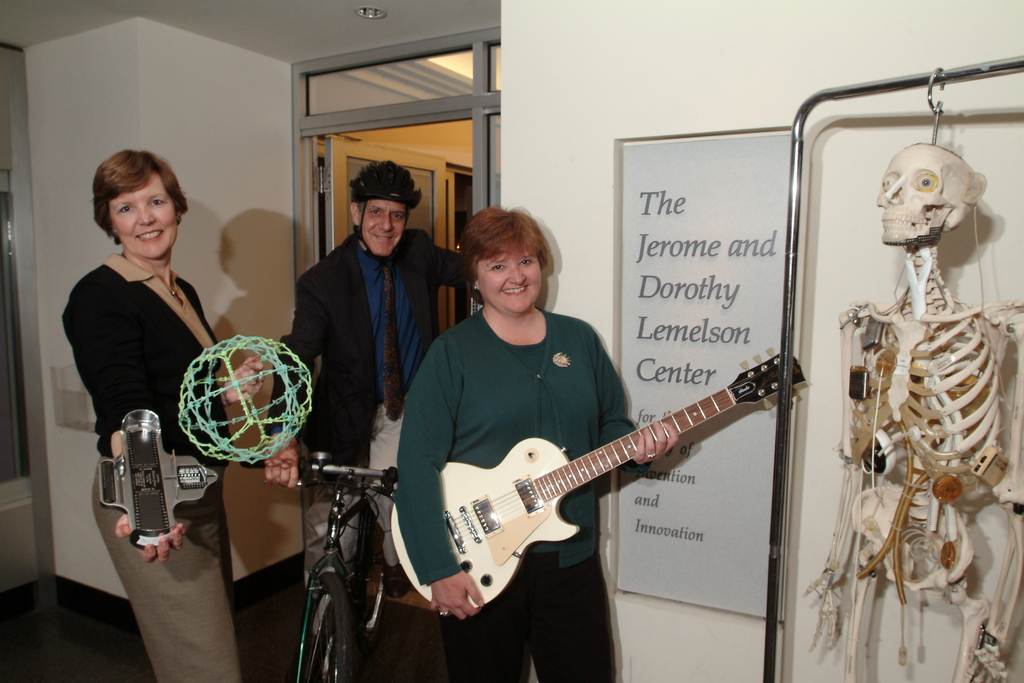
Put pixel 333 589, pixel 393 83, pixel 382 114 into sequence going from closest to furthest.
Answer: pixel 333 589 < pixel 382 114 < pixel 393 83

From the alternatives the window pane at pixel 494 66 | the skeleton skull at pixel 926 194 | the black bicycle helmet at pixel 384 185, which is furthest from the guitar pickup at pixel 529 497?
the window pane at pixel 494 66

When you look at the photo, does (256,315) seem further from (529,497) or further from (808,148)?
(808,148)

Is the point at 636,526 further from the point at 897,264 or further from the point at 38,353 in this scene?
the point at 38,353

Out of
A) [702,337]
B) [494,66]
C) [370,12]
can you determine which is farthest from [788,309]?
[370,12]

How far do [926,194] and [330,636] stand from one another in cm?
203

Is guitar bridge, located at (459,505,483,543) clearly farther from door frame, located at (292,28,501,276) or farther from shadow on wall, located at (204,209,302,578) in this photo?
shadow on wall, located at (204,209,302,578)

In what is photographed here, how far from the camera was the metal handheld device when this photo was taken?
151 centimetres

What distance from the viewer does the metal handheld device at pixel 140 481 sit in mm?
1514

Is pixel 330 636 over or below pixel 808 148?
below

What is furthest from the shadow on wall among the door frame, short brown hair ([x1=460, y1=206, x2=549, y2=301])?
short brown hair ([x1=460, y1=206, x2=549, y2=301])

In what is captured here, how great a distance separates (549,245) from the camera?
6.70 ft

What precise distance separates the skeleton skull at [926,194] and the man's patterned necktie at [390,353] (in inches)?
63.2

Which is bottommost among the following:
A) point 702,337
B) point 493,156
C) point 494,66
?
point 702,337

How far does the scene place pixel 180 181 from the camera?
112 inches
